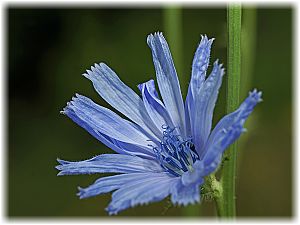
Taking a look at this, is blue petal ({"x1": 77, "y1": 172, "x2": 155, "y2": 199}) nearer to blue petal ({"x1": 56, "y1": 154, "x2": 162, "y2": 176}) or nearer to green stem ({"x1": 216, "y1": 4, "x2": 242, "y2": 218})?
blue petal ({"x1": 56, "y1": 154, "x2": 162, "y2": 176})

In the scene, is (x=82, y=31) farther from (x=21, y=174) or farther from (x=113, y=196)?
(x=113, y=196)

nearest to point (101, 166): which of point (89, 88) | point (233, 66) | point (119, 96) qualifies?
point (119, 96)

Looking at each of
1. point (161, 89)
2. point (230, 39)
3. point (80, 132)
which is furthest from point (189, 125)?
point (80, 132)

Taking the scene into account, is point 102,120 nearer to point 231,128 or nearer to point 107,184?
point 107,184

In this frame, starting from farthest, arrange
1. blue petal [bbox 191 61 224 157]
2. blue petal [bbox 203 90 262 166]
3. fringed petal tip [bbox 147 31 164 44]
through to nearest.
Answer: fringed petal tip [bbox 147 31 164 44] < blue petal [bbox 191 61 224 157] < blue petal [bbox 203 90 262 166]

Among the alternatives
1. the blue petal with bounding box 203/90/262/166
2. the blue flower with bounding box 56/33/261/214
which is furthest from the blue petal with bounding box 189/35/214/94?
the blue petal with bounding box 203/90/262/166
